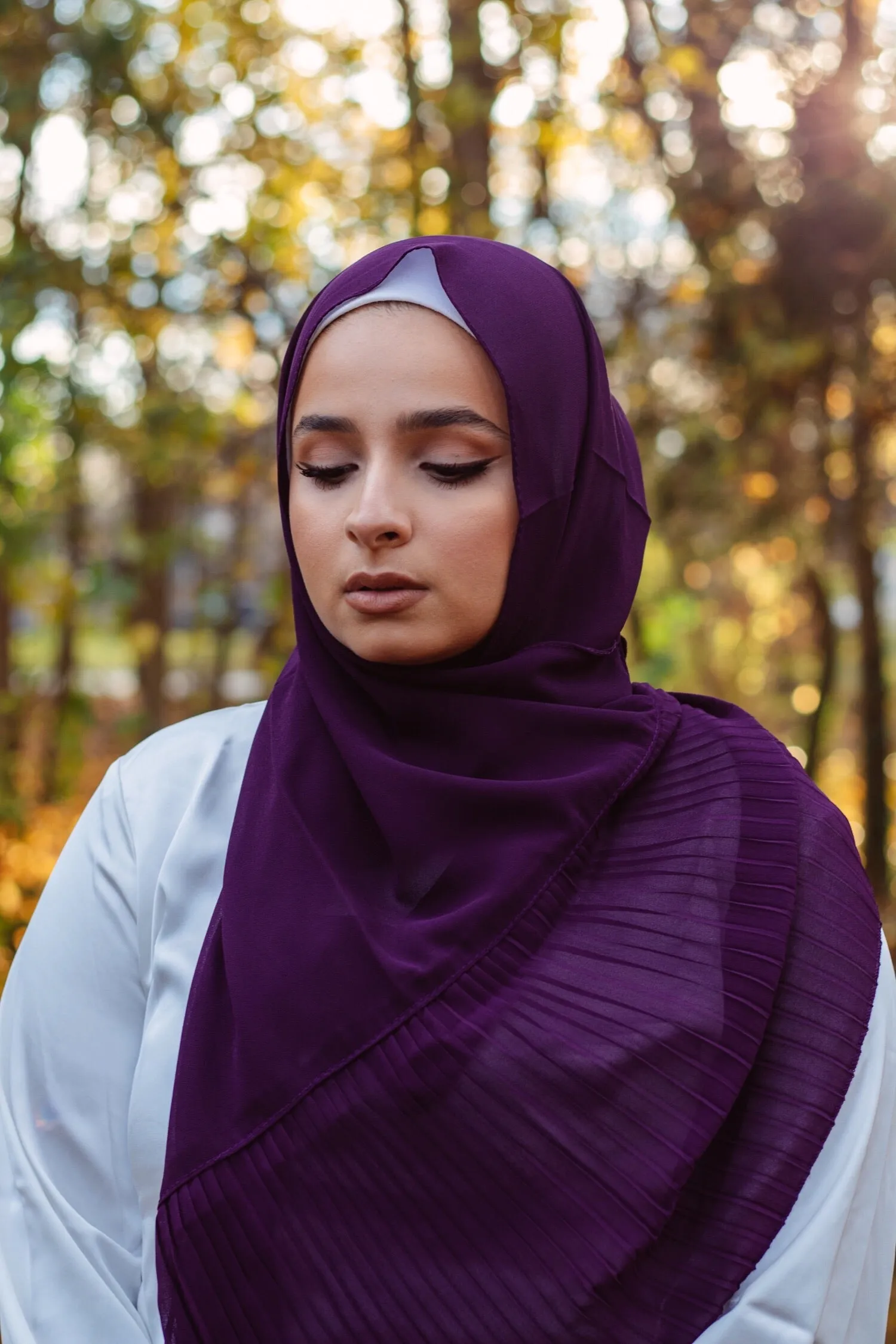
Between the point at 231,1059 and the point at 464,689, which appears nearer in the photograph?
the point at 231,1059

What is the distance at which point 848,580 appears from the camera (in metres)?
6.36

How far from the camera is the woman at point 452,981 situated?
1240 millimetres

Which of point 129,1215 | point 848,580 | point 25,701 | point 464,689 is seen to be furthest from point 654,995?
point 848,580

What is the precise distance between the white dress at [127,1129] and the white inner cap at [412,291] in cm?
60

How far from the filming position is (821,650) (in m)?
6.14

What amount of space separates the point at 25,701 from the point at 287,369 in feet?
14.0

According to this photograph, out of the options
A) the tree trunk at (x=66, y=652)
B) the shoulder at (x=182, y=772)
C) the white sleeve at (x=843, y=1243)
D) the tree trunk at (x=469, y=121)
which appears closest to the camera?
the white sleeve at (x=843, y=1243)

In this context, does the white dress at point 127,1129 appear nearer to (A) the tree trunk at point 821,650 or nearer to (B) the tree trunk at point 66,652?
(B) the tree trunk at point 66,652

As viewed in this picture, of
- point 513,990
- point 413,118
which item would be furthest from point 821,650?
point 513,990

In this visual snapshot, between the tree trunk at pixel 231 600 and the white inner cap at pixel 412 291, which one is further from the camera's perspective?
the tree trunk at pixel 231 600

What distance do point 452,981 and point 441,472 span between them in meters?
0.53

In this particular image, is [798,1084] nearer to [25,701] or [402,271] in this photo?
[402,271]

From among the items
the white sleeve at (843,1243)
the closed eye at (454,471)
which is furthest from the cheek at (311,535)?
the white sleeve at (843,1243)

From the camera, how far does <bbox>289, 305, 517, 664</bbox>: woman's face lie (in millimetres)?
1296
